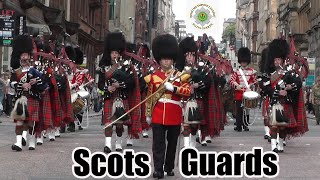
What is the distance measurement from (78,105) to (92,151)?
17.2ft

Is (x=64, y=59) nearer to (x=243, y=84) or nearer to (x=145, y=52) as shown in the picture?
(x=145, y=52)

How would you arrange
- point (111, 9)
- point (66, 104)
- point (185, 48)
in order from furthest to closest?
point (111, 9) → point (66, 104) → point (185, 48)

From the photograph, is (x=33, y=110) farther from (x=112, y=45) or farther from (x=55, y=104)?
(x=55, y=104)

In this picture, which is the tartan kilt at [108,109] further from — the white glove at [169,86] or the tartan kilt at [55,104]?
the white glove at [169,86]

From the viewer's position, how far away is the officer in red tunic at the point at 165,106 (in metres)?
9.88

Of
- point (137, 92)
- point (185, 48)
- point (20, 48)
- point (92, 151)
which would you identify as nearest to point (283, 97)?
point (185, 48)

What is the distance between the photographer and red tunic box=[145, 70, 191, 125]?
32.6 ft

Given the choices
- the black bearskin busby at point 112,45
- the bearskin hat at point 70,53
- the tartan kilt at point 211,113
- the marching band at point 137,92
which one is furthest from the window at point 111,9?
the black bearskin busby at point 112,45

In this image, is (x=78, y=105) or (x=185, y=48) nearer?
(x=185, y=48)

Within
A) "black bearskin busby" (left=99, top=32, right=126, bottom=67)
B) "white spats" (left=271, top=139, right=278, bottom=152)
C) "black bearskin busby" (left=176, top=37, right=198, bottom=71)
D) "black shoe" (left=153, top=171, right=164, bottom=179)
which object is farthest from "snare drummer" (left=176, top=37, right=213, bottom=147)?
"black shoe" (left=153, top=171, right=164, bottom=179)

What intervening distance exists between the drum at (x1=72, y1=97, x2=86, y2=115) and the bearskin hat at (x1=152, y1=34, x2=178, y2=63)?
7.91 meters

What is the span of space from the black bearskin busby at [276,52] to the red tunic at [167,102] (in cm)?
405

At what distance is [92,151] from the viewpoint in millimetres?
12977

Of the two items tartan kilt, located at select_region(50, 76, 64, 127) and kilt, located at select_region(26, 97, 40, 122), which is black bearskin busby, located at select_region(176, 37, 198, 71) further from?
tartan kilt, located at select_region(50, 76, 64, 127)
